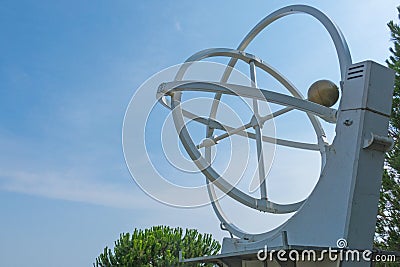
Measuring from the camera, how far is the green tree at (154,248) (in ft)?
53.7

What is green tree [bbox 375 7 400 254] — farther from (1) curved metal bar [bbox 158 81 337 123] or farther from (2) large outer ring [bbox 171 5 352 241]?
(1) curved metal bar [bbox 158 81 337 123]

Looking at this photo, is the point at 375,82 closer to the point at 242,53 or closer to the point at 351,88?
the point at 351,88

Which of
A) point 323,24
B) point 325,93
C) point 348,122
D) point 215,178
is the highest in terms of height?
point 323,24

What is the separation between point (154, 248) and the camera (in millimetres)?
16781

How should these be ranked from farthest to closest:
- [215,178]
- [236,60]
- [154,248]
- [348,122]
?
[154,248] → [236,60] → [215,178] → [348,122]

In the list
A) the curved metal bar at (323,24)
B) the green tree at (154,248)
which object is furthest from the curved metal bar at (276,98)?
the green tree at (154,248)

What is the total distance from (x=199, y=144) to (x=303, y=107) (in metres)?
2.42

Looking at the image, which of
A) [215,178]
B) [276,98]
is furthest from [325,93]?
[215,178]

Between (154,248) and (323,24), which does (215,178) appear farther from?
(154,248)

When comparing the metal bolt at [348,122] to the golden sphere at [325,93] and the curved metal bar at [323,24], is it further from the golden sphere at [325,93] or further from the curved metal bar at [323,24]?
the golden sphere at [325,93]

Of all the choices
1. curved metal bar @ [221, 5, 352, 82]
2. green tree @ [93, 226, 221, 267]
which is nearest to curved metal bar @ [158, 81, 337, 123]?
curved metal bar @ [221, 5, 352, 82]

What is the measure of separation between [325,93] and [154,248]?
12.3m

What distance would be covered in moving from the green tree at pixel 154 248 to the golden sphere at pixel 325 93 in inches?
435

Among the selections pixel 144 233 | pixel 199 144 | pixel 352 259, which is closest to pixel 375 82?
pixel 352 259
